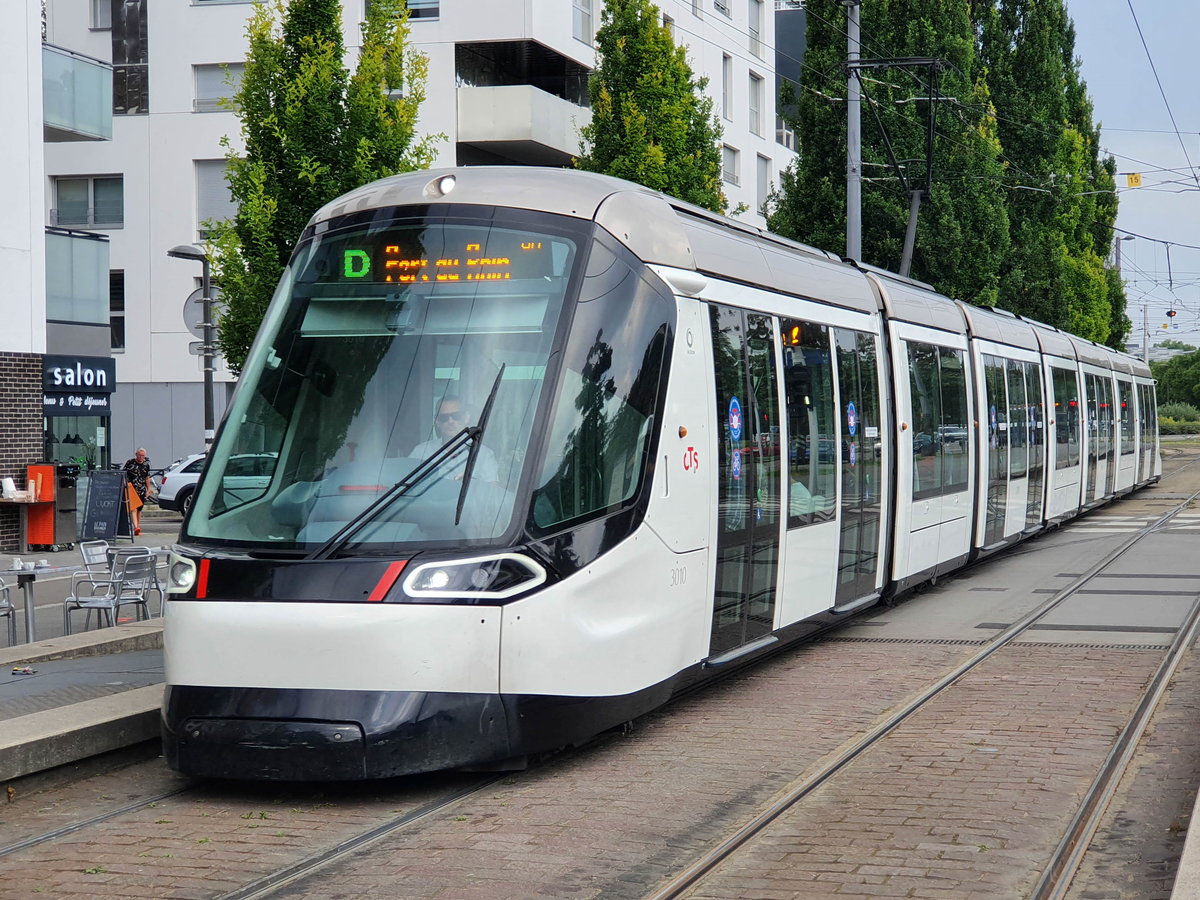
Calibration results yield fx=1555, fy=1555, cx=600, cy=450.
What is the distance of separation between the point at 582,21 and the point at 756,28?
12.7 m

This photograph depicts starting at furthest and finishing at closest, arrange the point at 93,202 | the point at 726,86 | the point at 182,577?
the point at 726,86, the point at 93,202, the point at 182,577

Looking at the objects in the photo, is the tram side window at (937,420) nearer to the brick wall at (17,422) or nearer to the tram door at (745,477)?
the tram door at (745,477)

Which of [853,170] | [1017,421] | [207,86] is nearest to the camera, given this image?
[1017,421]

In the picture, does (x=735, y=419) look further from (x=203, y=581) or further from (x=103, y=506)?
(x=103, y=506)

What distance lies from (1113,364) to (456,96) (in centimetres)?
1581

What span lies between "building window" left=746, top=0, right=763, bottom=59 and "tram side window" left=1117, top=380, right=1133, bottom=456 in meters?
20.9

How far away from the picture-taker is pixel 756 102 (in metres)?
48.3

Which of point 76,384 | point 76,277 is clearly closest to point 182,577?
point 76,384

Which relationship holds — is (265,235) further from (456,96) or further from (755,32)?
(755,32)

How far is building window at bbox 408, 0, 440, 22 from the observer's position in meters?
35.5

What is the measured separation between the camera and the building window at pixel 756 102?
48.1m

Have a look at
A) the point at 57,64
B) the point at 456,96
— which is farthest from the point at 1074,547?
the point at 456,96

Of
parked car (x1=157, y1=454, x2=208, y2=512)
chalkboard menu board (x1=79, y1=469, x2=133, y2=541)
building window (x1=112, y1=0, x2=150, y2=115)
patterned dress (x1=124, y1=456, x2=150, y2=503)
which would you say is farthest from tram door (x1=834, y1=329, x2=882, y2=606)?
building window (x1=112, y1=0, x2=150, y2=115)

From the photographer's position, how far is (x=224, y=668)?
6.88m
